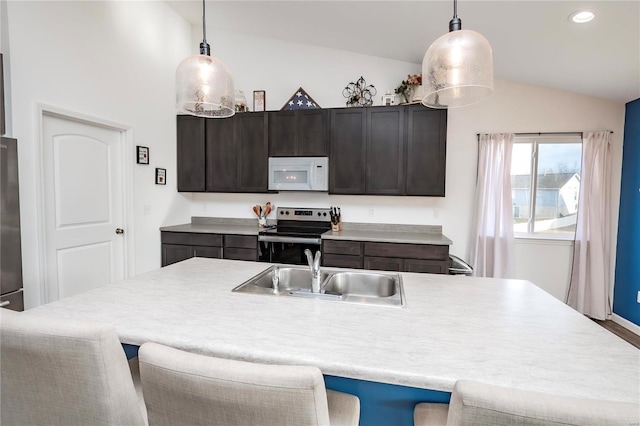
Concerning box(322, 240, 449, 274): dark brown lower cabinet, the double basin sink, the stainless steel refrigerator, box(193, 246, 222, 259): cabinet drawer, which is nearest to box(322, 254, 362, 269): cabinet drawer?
box(322, 240, 449, 274): dark brown lower cabinet

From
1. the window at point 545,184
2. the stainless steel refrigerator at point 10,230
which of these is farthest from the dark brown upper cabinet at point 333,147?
the stainless steel refrigerator at point 10,230

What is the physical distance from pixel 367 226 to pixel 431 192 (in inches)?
33.1

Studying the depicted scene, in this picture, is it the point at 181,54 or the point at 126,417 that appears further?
the point at 181,54

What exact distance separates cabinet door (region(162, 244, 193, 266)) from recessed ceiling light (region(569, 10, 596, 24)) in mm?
3925

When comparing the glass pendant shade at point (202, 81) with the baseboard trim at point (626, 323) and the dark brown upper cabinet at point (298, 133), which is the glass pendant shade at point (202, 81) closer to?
the dark brown upper cabinet at point (298, 133)

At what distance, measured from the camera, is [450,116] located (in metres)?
3.50

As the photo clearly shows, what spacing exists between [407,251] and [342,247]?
0.65 metres

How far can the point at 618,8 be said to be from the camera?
6.22ft

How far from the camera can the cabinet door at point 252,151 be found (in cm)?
357

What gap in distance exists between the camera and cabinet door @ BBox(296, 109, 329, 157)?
3.42 meters

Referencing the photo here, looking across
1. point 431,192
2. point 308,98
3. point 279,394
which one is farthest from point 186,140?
point 279,394

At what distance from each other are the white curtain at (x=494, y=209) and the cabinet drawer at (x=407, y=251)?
74 centimetres

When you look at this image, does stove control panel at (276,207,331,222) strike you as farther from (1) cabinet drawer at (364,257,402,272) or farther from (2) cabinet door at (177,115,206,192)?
(2) cabinet door at (177,115,206,192)

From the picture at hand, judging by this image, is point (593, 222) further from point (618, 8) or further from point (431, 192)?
point (618, 8)
